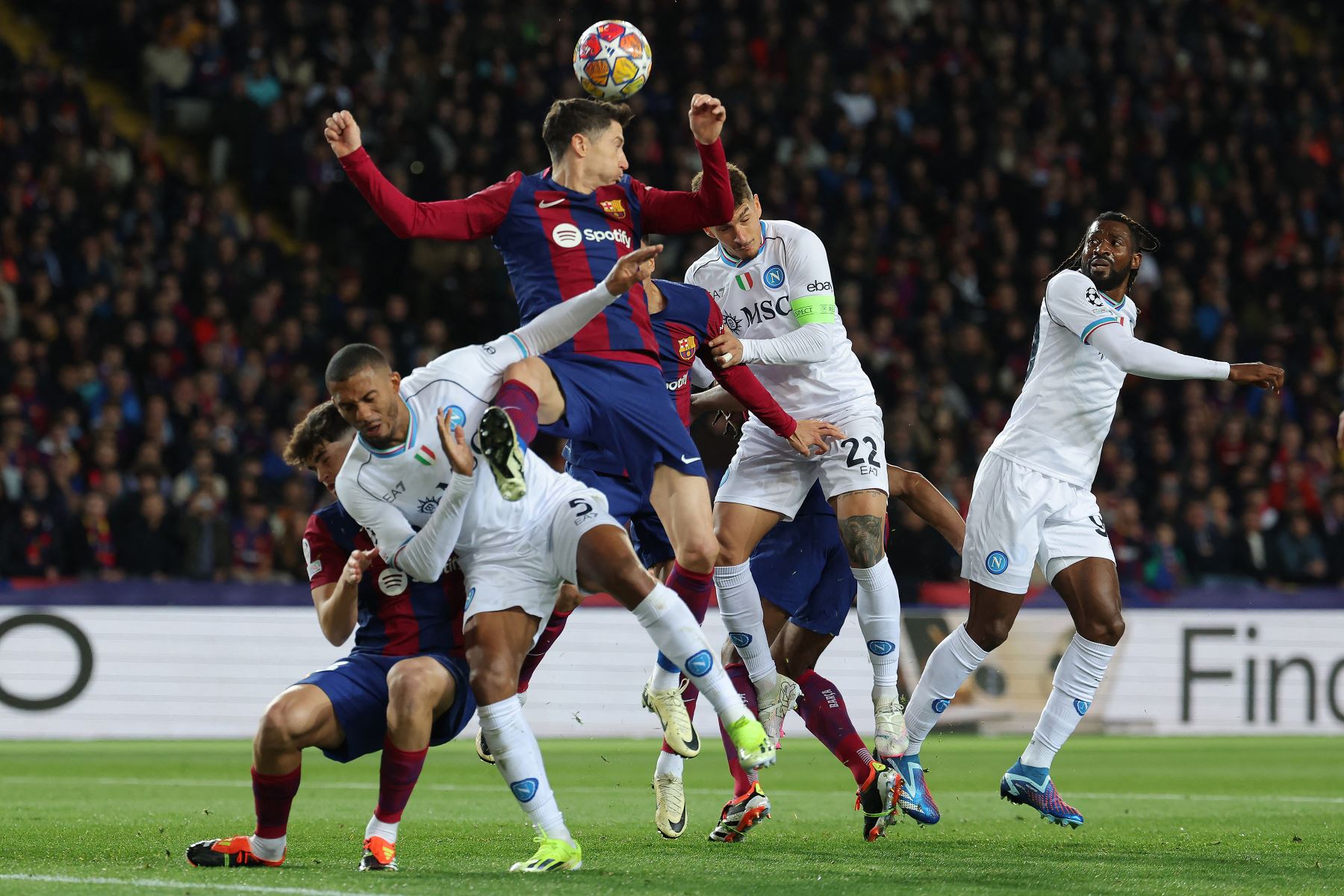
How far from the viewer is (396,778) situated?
5918mm

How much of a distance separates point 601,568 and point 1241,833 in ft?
11.8

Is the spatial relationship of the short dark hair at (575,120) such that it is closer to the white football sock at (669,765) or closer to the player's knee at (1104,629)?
the white football sock at (669,765)

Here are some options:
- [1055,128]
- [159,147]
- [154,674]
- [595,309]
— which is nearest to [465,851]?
[595,309]

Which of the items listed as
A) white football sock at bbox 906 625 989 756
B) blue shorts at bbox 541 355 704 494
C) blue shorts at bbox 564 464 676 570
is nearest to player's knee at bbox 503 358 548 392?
blue shorts at bbox 541 355 704 494

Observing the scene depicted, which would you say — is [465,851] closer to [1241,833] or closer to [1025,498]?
[1025,498]

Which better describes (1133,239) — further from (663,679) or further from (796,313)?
(663,679)

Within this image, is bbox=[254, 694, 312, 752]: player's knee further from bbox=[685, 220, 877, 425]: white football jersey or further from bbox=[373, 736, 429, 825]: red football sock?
bbox=[685, 220, 877, 425]: white football jersey

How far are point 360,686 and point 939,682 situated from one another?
3.10 metres

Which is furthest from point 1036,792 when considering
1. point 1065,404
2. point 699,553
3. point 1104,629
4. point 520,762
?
point 520,762

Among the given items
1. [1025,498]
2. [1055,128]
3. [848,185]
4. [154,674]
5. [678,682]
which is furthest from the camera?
[1055,128]

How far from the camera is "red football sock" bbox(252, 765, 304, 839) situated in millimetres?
5965

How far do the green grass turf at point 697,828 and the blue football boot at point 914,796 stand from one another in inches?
4.0

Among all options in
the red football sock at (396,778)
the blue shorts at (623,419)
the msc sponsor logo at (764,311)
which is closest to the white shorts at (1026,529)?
the msc sponsor logo at (764,311)

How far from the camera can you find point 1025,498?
7.84 meters
